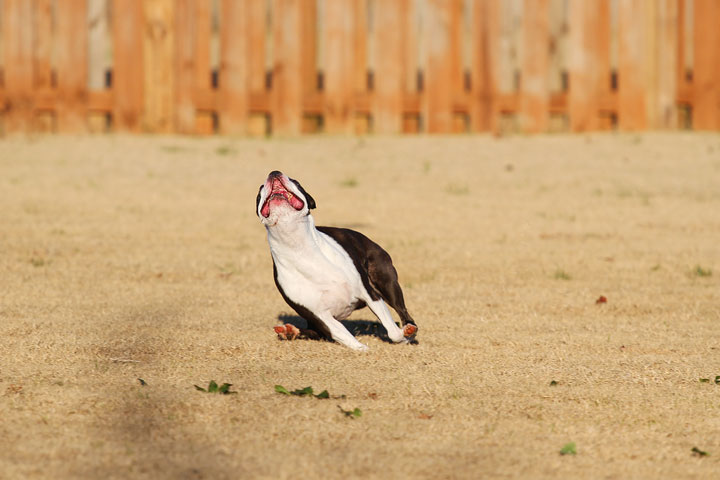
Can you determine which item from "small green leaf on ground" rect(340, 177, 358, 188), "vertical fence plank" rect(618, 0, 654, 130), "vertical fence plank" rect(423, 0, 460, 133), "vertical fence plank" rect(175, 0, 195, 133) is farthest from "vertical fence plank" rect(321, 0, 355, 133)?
"vertical fence plank" rect(618, 0, 654, 130)

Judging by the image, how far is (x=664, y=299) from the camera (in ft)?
20.7

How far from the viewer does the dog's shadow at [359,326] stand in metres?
5.32

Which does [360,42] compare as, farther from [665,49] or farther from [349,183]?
[665,49]

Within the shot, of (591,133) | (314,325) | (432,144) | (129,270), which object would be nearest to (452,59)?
(432,144)

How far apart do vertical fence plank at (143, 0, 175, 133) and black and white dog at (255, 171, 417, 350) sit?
692 cm

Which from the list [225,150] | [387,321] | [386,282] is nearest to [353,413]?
[387,321]

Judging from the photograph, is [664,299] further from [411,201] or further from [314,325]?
[411,201]

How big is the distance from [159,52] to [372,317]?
21.3 ft

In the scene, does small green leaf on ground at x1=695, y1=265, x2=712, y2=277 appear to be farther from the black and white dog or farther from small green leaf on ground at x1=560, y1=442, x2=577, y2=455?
small green leaf on ground at x1=560, y1=442, x2=577, y2=455

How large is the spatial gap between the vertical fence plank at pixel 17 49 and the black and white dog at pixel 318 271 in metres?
7.50

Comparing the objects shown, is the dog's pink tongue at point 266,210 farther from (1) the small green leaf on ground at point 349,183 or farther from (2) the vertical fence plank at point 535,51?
(2) the vertical fence plank at point 535,51

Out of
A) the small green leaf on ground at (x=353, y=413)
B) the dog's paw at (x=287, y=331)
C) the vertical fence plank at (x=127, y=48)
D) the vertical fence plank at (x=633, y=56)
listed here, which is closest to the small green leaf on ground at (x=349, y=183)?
the vertical fence plank at (x=127, y=48)

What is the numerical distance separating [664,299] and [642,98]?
601 centimetres

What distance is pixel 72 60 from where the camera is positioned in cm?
1138
